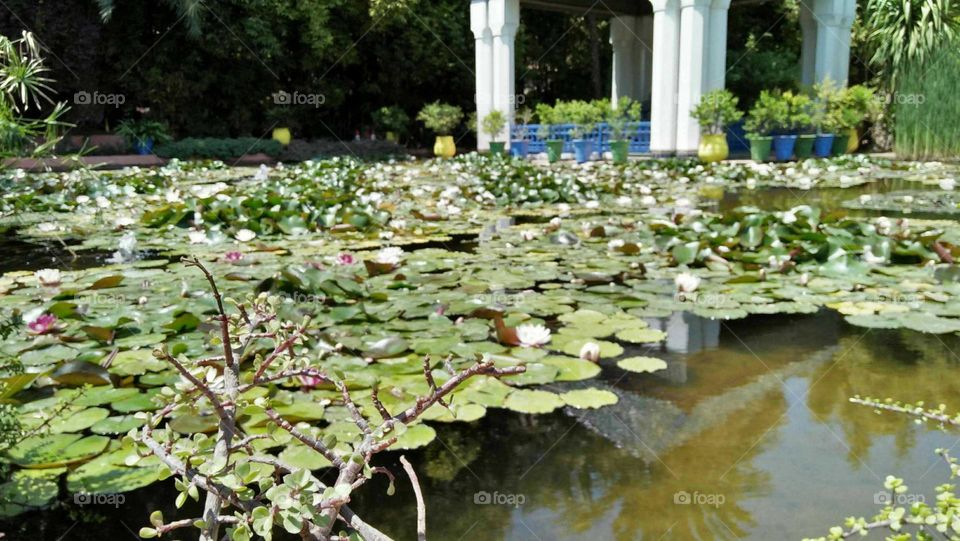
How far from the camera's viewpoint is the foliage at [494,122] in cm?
1424

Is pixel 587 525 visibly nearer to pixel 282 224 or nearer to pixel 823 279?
pixel 823 279

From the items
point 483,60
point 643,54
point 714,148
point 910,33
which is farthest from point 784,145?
point 643,54

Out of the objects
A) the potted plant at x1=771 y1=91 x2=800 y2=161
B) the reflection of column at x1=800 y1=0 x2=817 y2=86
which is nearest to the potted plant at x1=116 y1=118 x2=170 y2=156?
the potted plant at x1=771 y1=91 x2=800 y2=161

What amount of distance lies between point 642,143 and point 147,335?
40.1 feet

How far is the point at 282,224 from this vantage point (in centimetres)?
518

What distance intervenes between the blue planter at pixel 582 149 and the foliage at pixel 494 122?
5.16ft

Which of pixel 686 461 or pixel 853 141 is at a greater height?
pixel 853 141

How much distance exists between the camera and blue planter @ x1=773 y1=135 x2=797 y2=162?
12.3 metres

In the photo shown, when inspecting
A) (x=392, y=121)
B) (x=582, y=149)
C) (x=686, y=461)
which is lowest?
(x=686, y=461)

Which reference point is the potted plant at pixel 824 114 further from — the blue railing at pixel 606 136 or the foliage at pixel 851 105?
the blue railing at pixel 606 136

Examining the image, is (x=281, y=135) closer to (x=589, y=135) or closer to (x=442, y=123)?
(x=442, y=123)

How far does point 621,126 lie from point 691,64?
5.33 ft

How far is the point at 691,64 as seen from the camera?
39.0ft

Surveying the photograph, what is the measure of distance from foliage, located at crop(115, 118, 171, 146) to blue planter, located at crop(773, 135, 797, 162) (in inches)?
435
